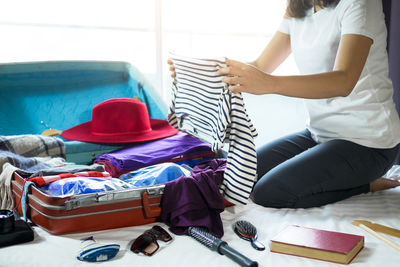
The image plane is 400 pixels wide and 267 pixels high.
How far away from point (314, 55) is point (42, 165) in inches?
40.5

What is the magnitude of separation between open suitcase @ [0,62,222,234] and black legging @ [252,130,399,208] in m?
0.42

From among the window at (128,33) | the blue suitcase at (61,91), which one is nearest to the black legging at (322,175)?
the blue suitcase at (61,91)

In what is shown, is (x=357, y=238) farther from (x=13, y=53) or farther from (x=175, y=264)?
(x=13, y=53)

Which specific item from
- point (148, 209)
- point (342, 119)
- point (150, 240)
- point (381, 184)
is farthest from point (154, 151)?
point (381, 184)

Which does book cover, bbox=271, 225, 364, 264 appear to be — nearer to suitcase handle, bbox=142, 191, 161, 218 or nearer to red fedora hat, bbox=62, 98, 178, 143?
suitcase handle, bbox=142, 191, 161, 218

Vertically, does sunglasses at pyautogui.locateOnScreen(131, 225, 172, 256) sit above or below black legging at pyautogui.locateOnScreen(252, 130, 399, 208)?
below

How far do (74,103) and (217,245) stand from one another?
4.18ft

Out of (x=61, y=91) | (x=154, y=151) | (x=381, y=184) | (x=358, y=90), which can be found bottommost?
(x=381, y=184)

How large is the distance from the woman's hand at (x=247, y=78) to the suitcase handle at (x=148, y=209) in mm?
410

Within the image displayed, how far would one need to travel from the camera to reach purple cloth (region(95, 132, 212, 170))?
5.25ft

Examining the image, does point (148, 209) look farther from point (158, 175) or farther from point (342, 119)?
point (342, 119)

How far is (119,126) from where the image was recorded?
185 centimetres

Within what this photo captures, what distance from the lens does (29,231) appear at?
1220mm

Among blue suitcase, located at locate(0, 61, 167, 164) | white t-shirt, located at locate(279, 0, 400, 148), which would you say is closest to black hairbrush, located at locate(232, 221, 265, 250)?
white t-shirt, located at locate(279, 0, 400, 148)
